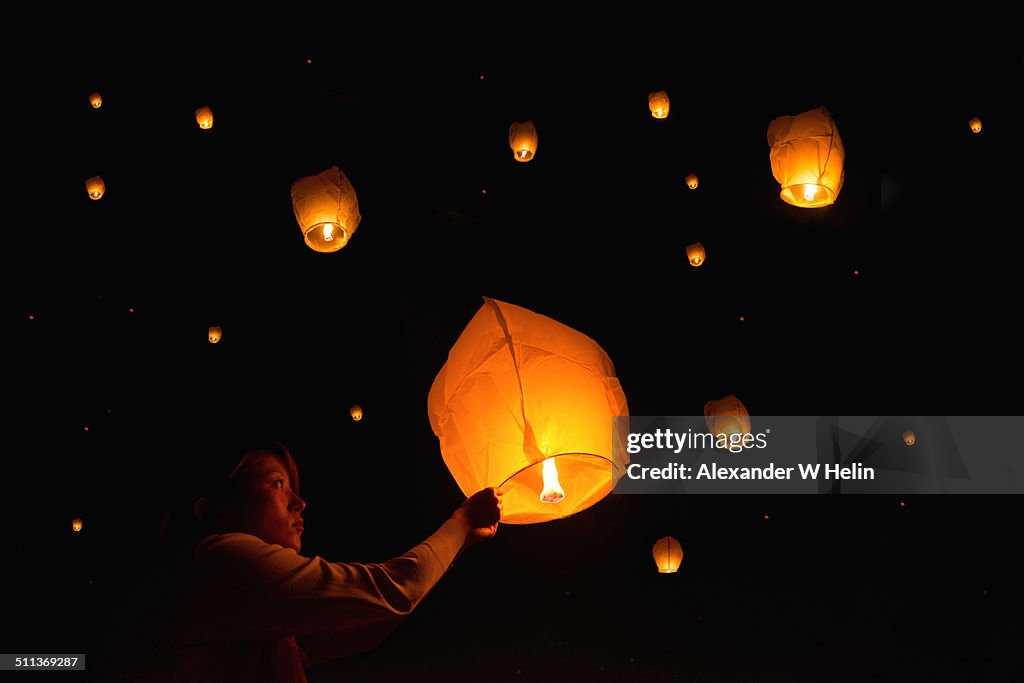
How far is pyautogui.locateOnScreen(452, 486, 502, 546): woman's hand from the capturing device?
4.44ft

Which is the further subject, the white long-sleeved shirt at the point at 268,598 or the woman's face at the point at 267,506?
the woman's face at the point at 267,506

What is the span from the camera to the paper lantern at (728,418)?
3.13 metres

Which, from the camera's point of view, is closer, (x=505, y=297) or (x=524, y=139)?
(x=524, y=139)

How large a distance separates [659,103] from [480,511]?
2218 millimetres

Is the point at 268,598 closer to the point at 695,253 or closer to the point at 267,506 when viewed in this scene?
the point at 267,506

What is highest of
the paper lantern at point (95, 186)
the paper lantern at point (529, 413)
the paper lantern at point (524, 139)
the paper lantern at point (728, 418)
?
the paper lantern at point (524, 139)

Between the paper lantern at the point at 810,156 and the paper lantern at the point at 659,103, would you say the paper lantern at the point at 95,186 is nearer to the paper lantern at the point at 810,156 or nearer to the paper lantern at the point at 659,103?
the paper lantern at the point at 659,103

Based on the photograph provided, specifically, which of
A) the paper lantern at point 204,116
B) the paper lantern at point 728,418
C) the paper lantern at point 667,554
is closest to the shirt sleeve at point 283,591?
the paper lantern at point 728,418

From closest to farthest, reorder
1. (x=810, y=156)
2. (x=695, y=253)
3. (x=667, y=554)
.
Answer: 1. (x=810, y=156)
2. (x=695, y=253)
3. (x=667, y=554)

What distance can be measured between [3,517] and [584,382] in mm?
2765

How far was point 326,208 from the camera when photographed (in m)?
2.30

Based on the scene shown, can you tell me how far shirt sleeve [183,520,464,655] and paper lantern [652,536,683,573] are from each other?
2.44 m

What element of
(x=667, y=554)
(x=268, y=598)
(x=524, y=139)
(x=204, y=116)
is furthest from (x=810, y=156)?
(x=204, y=116)

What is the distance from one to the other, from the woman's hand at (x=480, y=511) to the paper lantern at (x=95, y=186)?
2.39 m
